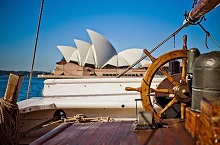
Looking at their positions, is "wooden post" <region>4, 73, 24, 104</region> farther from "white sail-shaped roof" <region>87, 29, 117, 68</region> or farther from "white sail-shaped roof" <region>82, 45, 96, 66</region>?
"white sail-shaped roof" <region>82, 45, 96, 66</region>

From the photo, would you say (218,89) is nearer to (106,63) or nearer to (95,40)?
(95,40)

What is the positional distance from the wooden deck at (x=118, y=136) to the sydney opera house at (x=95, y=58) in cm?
2465

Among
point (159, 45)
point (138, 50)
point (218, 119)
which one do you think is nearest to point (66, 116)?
point (159, 45)

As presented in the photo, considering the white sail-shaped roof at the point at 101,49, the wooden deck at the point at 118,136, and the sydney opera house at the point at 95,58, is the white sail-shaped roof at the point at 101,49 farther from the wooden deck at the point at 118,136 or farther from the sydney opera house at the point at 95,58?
the wooden deck at the point at 118,136

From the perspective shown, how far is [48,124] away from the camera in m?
3.43

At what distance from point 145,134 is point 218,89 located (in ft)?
1.87

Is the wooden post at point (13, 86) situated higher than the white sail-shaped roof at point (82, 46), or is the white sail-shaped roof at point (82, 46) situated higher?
the white sail-shaped roof at point (82, 46)

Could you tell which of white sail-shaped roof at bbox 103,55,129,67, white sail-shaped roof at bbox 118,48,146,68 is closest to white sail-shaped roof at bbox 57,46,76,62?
white sail-shaped roof at bbox 103,55,129,67

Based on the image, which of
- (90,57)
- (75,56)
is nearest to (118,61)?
(90,57)

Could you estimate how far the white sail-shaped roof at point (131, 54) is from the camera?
29.7 meters

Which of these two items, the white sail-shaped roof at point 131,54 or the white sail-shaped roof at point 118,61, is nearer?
the white sail-shaped roof at point 131,54

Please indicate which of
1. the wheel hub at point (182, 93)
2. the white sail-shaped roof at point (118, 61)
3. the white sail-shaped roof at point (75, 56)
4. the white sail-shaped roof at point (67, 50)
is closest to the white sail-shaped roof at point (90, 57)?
the white sail-shaped roof at point (75, 56)

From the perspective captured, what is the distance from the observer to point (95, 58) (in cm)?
3019

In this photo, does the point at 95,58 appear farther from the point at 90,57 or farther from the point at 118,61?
the point at 118,61
